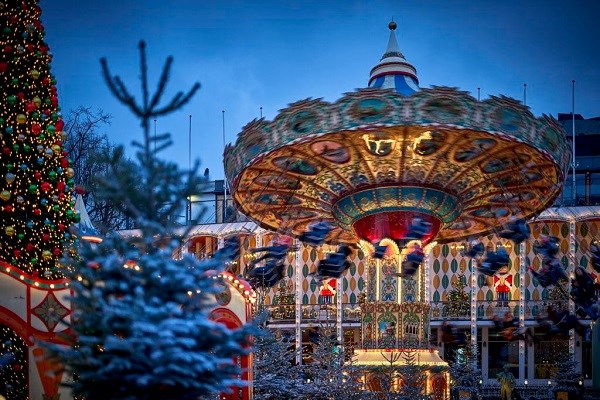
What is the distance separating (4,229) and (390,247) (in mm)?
7610

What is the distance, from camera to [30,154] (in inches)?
549

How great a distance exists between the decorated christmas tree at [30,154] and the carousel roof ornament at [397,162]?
3245 mm

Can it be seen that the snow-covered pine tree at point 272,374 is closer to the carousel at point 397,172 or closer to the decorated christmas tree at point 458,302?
the carousel at point 397,172

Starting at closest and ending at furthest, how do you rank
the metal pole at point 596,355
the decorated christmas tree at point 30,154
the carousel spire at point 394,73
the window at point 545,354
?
the decorated christmas tree at point 30,154 → the carousel spire at point 394,73 → the metal pole at point 596,355 → the window at point 545,354

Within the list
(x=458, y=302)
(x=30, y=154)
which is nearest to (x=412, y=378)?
(x=30, y=154)

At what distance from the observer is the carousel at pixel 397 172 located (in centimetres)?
1212

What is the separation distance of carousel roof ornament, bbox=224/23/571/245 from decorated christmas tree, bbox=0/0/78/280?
10.6 feet

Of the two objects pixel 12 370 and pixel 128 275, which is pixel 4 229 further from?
pixel 128 275

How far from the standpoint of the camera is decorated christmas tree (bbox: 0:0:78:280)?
13625 mm

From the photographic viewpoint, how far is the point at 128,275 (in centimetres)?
607

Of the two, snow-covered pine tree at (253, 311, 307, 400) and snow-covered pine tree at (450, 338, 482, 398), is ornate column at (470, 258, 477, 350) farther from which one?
snow-covered pine tree at (253, 311, 307, 400)

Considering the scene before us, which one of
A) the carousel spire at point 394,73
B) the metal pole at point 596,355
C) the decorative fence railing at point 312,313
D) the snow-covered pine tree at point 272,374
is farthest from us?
the decorative fence railing at point 312,313

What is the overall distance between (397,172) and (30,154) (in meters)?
6.97

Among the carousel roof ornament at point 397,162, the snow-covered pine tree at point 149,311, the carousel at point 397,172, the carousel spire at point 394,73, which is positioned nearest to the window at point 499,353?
the carousel roof ornament at point 397,162
